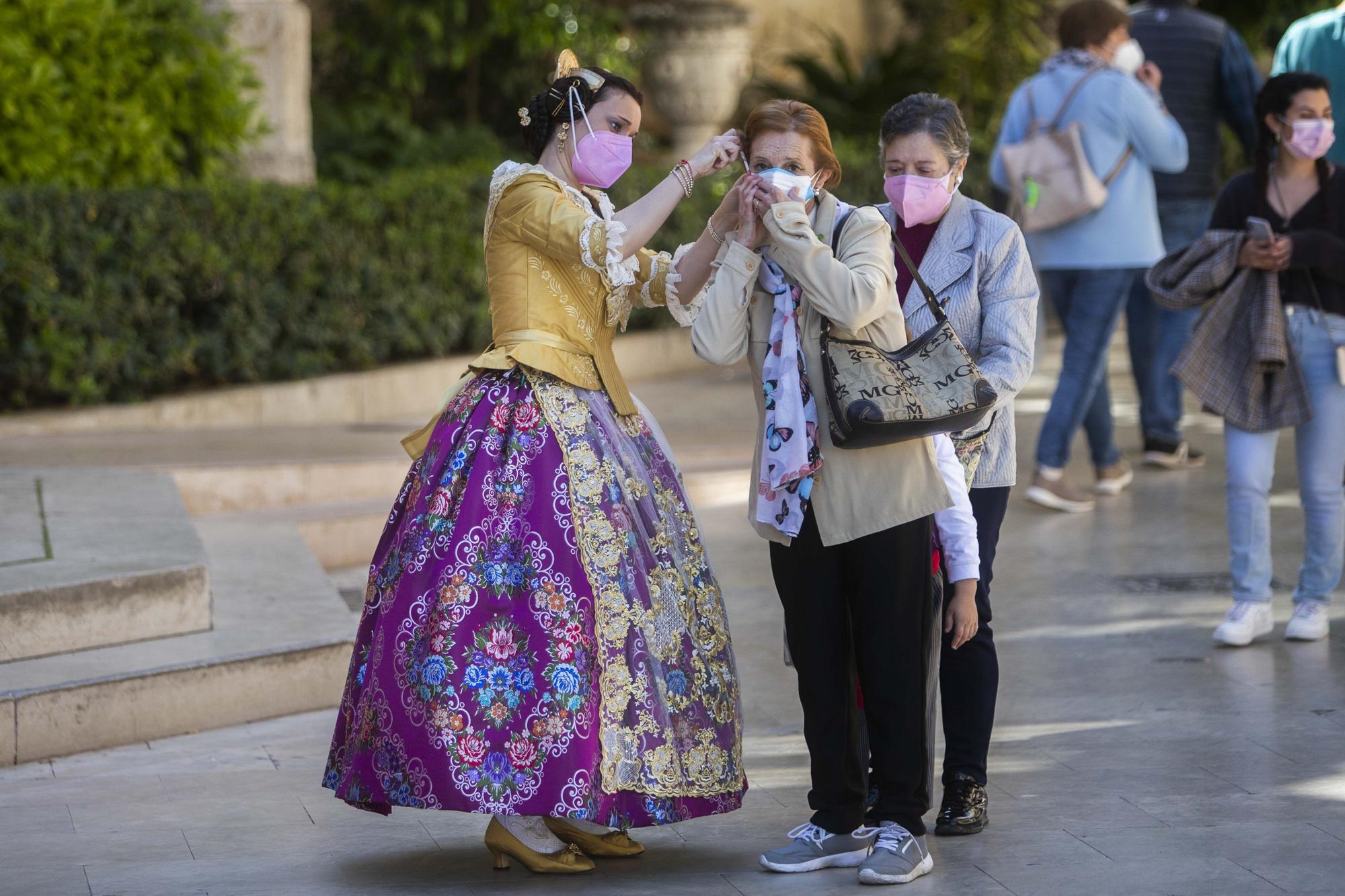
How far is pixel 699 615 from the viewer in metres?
3.96

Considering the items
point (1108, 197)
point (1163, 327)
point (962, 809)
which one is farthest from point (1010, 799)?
point (1163, 327)

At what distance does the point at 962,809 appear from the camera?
4.10 meters

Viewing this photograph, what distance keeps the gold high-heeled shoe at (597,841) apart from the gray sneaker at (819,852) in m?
0.34

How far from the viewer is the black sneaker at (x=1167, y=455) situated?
8.84 metres

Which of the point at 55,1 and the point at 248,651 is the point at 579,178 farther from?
the point at 55,1

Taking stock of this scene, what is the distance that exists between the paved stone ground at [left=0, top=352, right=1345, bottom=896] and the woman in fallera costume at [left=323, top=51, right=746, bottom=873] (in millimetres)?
241

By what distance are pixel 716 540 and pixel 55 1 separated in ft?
Answer: 14.8

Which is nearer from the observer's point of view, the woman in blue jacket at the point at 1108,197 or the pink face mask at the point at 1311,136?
the pink face mask at the point at 1311,136

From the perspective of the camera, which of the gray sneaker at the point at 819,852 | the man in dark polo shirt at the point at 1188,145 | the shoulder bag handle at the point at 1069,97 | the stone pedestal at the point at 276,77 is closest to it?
the gray sneaker at the point at 819,852

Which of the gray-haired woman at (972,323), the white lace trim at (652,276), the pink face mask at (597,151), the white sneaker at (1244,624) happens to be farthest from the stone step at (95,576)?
the white sneaker at (1244,624)

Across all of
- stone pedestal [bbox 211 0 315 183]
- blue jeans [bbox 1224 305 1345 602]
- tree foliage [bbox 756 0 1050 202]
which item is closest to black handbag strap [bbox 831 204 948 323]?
blue jeans [bbox 1224 305 1345 602]

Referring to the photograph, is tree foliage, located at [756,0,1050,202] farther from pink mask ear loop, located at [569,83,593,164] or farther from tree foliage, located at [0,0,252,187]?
pink mask ear loop, located at [569,83,593,164]

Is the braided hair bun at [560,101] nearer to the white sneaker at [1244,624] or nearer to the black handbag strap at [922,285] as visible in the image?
the black handbag strap at [922,285]

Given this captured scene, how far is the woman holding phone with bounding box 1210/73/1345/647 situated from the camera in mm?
5457
